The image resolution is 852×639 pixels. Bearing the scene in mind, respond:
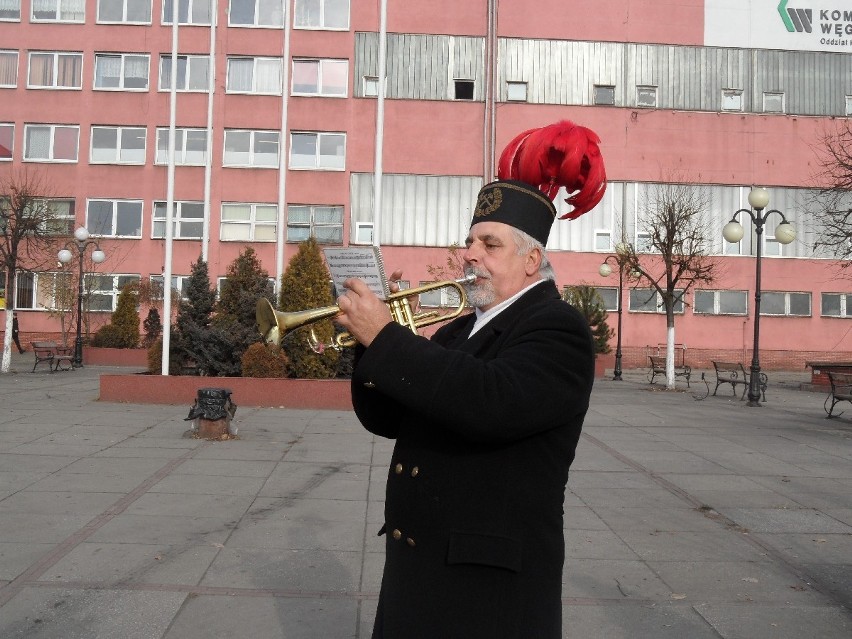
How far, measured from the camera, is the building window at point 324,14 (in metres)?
36.0

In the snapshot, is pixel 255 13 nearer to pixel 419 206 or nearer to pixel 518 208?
pixel 419 206

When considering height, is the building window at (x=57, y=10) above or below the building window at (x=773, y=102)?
above

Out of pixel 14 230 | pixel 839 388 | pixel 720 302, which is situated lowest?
pixel 839 388

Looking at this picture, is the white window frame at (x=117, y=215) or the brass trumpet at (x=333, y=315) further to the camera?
the white window frame at (x=117, y=215)

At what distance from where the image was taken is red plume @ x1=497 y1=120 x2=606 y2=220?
2605mm

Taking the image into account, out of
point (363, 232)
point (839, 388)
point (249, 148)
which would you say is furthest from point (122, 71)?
point (839, 388)

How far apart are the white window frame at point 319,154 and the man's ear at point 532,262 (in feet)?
114

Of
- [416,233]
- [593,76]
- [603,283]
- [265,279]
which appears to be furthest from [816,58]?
[265,279]

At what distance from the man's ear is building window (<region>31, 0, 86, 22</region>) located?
132 feet

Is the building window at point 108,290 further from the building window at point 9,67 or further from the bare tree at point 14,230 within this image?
the building window at point 9,67

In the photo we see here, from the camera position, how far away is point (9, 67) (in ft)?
122

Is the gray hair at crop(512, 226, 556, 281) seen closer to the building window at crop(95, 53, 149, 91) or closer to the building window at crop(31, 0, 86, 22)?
the building window at crop(95, 53, 149, 91)

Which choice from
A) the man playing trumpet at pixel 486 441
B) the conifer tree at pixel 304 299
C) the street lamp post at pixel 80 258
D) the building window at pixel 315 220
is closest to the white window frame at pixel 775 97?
the building window at pixel 315 220

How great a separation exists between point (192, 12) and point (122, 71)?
13.9 ft
